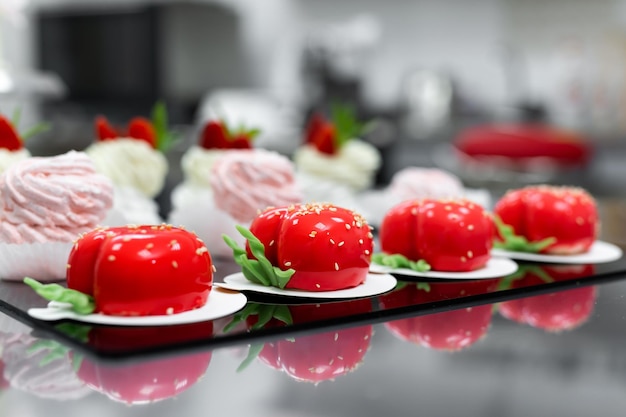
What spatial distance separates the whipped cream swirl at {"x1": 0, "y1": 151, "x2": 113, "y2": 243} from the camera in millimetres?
1149

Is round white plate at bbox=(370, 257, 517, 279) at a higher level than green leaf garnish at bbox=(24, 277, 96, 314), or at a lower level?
lower

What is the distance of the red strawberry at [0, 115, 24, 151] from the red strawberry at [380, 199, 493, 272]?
1.98 feet

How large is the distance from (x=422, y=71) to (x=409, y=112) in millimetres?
274

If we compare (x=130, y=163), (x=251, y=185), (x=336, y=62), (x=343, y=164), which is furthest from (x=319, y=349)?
(x=336, y=62)

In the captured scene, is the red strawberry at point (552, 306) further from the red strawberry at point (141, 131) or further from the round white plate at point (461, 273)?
the red strawberry at point (141, 131)

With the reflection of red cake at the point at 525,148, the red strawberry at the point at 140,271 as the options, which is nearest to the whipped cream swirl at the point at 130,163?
the red strawberry at the point at 140,271

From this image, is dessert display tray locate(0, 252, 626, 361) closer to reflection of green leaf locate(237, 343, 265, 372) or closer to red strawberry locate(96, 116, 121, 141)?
reflection of green leaf locate(237, 343, 265, 372)

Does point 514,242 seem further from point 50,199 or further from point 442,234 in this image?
point 50,199

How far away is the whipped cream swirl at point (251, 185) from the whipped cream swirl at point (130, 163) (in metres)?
0.23

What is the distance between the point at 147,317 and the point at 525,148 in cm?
327

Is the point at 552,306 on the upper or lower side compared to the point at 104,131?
Result: lower

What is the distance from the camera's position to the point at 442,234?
4.06ft

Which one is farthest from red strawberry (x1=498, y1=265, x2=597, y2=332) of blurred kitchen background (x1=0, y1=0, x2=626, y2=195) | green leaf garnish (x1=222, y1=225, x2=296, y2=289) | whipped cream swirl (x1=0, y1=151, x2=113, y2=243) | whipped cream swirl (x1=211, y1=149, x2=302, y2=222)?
blurred kitchen background (x1=0, y1=0, x2=626, y2=195)

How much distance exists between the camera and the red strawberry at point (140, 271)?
92 centimetres
